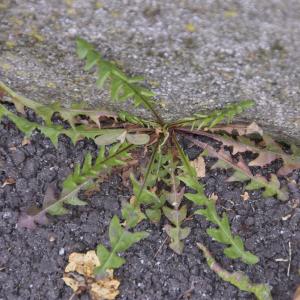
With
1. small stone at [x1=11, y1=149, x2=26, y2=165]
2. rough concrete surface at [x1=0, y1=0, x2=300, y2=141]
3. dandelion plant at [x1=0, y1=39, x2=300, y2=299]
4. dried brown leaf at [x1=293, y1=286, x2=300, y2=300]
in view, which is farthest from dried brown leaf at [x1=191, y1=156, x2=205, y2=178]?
small stone at [x1=11, y1=149, x2=26, y2=165]

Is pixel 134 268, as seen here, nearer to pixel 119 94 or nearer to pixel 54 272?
pixel 54 272

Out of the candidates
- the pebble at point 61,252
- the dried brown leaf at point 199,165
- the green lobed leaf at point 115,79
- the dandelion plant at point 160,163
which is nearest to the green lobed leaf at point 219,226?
the dandelion plant at point 160,163

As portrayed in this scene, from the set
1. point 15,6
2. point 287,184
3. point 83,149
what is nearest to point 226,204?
point 287,184

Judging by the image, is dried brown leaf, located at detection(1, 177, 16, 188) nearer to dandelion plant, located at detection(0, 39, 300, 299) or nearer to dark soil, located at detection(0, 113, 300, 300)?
dark soil, located at detection(0, 113, 300, 300)

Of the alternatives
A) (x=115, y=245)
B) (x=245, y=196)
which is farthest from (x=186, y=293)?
(x=245, y=196)

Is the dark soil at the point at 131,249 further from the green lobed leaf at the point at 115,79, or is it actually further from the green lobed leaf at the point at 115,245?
the green lobed leaf at the point at 115,79

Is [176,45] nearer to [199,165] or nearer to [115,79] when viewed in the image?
[115,79]
